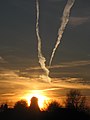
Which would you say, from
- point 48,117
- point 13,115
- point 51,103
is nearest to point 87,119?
point 48,117

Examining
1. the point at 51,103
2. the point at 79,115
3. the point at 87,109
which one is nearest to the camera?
the point at 79,115

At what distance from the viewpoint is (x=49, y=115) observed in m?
98.6

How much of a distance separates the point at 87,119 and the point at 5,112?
21122 mm

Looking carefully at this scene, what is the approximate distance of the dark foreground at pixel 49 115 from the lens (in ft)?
317

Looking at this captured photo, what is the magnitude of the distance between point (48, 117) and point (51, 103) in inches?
1435

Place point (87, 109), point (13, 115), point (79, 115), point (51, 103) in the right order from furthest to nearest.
A: point (51, 103), point (87, 109), point (13, 115), point (79, 115)

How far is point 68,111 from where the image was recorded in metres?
98.1

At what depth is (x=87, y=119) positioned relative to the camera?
Answer: 9688cm

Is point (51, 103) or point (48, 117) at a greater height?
point (51, 103)

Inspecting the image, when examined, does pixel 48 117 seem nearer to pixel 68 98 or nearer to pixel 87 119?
pixel 87 119

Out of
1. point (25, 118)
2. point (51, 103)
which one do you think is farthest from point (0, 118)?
point (51, 103)

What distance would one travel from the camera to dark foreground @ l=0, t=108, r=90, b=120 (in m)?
96.6

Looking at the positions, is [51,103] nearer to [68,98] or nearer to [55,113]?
[68,98]

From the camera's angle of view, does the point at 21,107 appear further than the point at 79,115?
Yes
